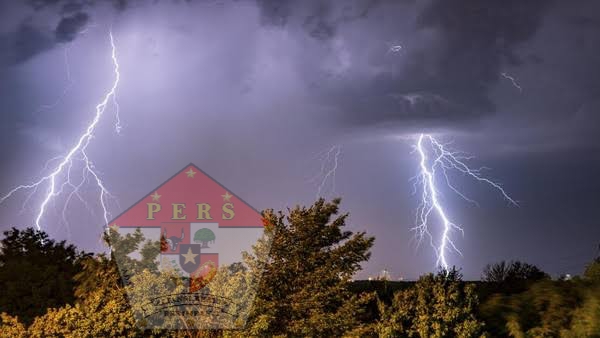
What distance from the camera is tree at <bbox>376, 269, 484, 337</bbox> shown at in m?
10.5

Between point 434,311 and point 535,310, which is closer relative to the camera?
point 535,310

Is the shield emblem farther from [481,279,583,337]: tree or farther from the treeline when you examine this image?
[481,279,583,337]: tree

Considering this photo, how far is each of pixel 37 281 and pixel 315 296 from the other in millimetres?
9768

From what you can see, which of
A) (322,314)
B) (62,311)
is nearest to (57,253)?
(62,311)

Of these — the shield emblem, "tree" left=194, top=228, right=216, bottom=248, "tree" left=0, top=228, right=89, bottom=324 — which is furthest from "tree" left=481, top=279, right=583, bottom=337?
"tree" left=0, top=228, right=89, bottom=324

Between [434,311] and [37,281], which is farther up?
[37,281]

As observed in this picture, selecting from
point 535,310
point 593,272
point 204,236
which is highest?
point 204,236

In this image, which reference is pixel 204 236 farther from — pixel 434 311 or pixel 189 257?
pixel 434 311

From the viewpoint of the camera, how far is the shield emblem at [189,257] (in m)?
14.5

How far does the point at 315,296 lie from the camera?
1280 centimetres

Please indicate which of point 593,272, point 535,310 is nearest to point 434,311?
point 535,310

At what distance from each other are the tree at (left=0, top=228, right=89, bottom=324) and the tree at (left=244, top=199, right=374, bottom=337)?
6.78 metres

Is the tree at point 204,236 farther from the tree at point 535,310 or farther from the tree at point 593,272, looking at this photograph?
the tree at point 593,272

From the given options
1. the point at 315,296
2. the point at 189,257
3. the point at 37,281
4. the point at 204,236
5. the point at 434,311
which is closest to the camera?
the point at 434,311
